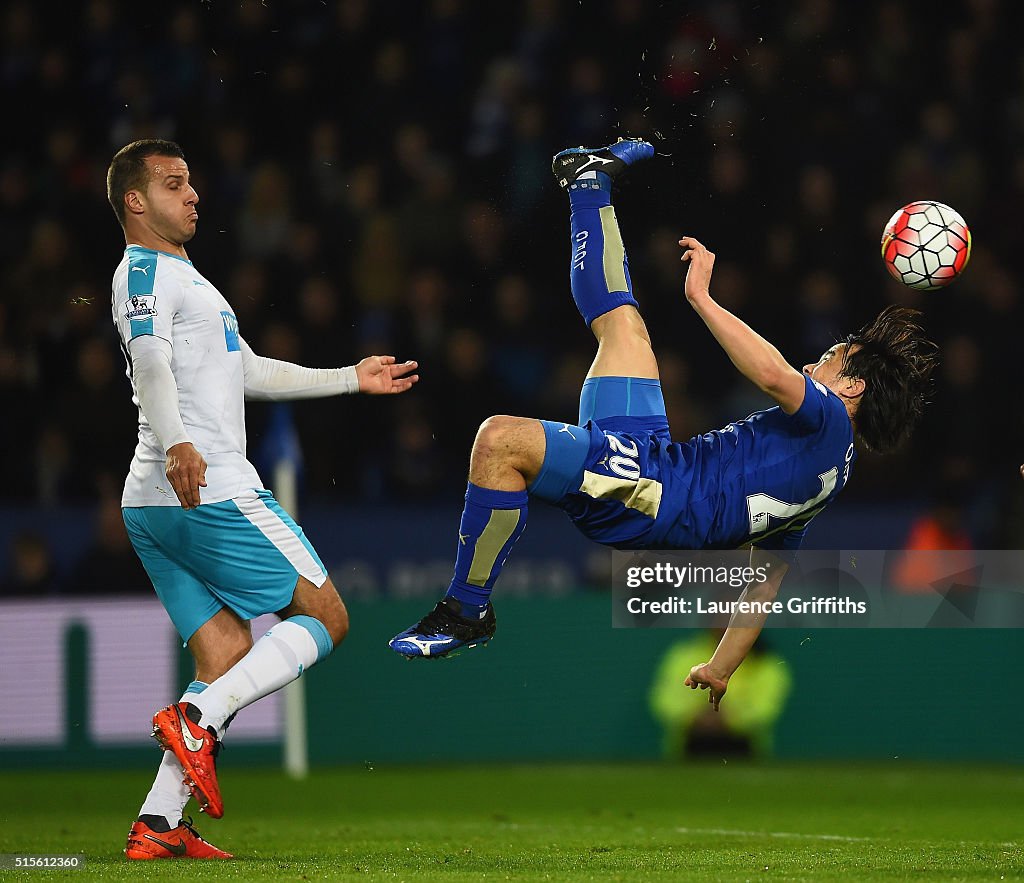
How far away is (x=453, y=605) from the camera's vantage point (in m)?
5.50

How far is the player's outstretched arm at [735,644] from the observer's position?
596 centimetres

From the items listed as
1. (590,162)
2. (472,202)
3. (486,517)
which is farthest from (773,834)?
(472,202)

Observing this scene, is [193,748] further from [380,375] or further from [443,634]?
[380,375]

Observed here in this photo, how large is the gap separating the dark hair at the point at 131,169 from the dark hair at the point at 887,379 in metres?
2.65

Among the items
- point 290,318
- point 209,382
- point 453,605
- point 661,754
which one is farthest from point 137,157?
point 661,754

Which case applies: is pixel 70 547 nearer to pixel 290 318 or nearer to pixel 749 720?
pixel 290 318

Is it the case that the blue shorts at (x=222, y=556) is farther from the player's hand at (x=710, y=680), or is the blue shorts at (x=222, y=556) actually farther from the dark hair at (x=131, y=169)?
the player's hand at (x=710, y=680)

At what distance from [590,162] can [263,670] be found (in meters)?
2.53

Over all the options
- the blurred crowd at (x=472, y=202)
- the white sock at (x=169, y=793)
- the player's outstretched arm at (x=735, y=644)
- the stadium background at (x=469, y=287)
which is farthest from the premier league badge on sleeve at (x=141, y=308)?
the blurred crowd at (x=472, y=202)

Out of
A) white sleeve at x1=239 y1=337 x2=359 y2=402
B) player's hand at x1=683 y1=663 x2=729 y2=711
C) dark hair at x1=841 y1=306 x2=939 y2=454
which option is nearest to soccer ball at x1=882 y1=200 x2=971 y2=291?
dark hair at x1=841 y1=306 x2=939 y2=454

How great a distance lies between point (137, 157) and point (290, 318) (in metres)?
5.06

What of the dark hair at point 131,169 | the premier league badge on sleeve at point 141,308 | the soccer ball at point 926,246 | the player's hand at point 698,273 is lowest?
the premier league badge on sleeve at point 141,308

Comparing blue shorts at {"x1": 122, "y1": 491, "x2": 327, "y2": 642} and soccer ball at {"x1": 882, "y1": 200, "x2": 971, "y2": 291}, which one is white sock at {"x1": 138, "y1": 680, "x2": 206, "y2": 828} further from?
soccer ball at {"x1": 882, "y1": 200, "x2": 971, "y2": 291}

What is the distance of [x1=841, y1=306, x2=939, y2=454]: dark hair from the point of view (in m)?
5.88
